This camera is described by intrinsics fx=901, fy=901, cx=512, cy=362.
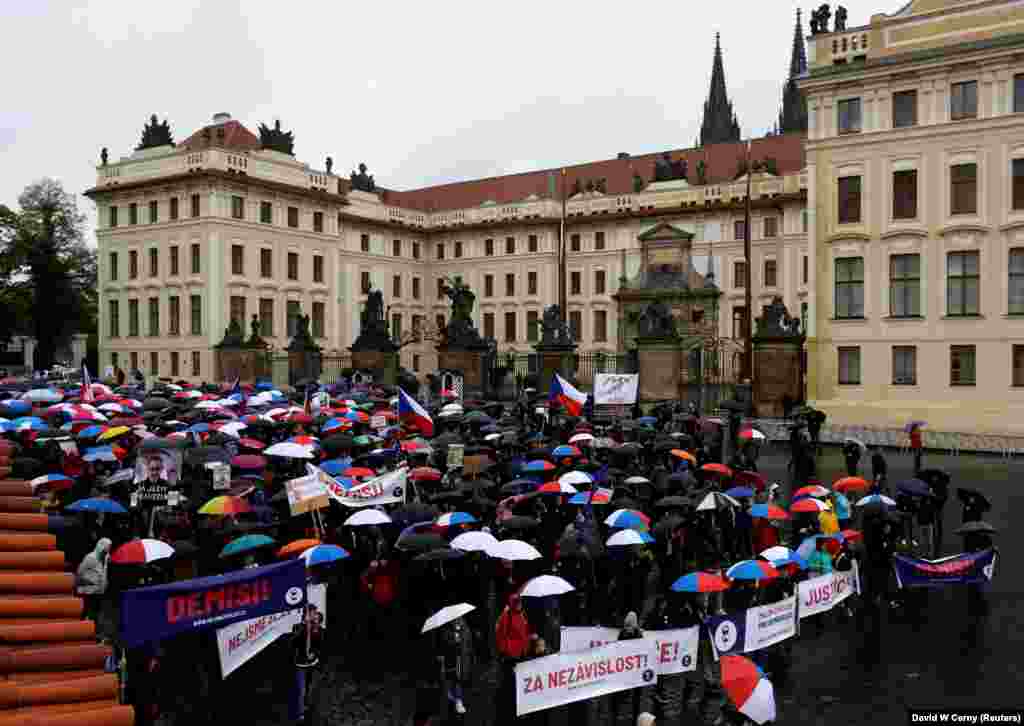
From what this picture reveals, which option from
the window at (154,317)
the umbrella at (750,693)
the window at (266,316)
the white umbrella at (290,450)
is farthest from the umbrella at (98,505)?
the window at (154,317)

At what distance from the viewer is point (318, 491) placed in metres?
12.6

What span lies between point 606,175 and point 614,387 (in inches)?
1892

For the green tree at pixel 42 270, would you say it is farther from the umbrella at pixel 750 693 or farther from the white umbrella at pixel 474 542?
the umbrella at pixel 750 693

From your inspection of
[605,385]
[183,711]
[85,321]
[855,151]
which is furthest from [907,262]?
[85,321]

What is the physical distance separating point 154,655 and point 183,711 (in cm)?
107

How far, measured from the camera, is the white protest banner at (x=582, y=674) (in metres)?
8.42

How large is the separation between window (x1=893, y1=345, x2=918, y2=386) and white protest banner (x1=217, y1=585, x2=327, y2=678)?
2856cm

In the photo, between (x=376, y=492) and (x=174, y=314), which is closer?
(x=376, y=492)

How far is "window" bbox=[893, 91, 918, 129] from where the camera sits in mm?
32781

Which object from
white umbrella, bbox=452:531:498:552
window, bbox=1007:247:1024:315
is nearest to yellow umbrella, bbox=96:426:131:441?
white umbrella, bbox=452:531:498:552

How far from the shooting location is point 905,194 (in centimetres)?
3319

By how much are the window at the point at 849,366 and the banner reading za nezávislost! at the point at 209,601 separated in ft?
96.3

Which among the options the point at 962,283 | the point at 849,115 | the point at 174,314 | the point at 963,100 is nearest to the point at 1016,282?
the point at 962,283

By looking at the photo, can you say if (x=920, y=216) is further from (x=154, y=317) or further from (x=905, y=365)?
(x=154, y=317)
